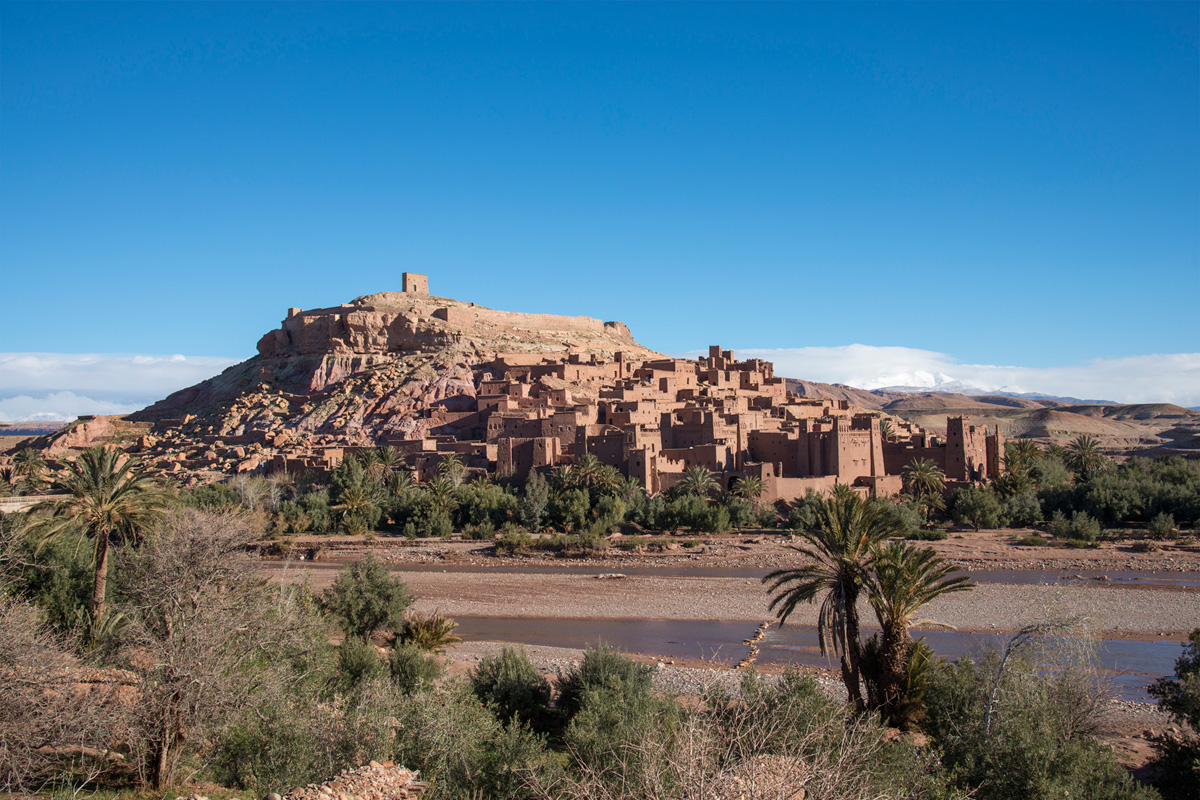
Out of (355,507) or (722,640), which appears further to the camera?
(355,507)

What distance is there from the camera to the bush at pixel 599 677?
12.5 metres

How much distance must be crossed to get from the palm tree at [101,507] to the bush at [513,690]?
582 centimetres

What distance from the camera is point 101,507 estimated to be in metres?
13.7

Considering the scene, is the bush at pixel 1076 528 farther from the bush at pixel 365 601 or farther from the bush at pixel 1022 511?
the bush at pixel 365 601

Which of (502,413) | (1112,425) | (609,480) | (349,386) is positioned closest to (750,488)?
(609,480)

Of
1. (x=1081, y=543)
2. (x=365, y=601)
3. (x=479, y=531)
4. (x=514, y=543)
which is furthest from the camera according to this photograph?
(x=479, y=531)

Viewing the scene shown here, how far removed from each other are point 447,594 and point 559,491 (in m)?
11.1

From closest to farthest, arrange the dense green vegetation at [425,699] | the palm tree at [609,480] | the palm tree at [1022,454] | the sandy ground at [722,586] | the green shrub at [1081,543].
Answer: the dense green vegetation at [425,699], the sandy ground at [722,586], the green shrub at [1081,543], the palm tree at [609,480], the palm tree at [1022,454]

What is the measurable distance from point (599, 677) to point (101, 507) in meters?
8.14

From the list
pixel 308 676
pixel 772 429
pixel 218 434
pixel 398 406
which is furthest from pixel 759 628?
pixel 218 434

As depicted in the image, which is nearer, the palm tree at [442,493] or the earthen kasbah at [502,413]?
the earthen kasbah at [502,413]

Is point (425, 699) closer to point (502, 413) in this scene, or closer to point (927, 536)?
point (927, 536)

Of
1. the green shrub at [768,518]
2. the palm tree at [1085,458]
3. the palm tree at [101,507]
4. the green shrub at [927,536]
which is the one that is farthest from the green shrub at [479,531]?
the palm tree at [1085,458]

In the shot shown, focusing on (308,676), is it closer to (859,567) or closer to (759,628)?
(859,567)
